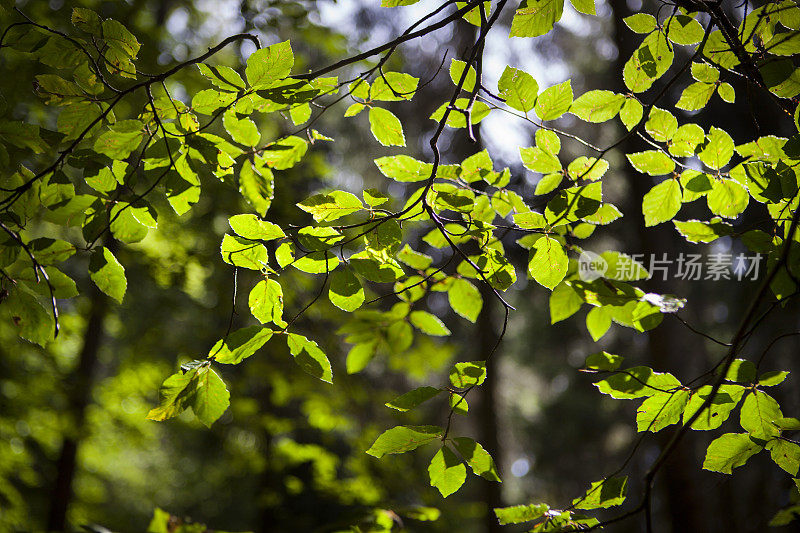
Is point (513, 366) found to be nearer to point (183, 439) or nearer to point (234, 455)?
point (183, 439)

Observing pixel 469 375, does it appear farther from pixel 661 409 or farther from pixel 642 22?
pixel 642 22

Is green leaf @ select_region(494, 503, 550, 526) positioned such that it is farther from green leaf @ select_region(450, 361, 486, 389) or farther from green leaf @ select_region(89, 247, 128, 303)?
green leaf @ select_region(89, 247, 128, 303)

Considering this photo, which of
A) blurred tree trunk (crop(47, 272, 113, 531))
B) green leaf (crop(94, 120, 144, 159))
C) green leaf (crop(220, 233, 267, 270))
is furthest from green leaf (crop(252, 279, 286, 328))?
blurred tree trunk (crop(47, 272, 113, 531))

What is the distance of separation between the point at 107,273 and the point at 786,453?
1327 mm

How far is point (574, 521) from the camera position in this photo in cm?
99

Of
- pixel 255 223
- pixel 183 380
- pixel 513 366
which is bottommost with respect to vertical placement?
pixel 183 380

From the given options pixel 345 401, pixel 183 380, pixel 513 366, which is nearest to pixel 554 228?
pixel 183 380

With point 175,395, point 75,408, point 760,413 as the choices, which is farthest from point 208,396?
point 75,408

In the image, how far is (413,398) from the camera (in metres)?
0.97

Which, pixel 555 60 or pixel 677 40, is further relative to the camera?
pixel 555 60

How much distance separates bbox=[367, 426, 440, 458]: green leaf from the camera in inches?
36.9

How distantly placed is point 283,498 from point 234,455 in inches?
49.3

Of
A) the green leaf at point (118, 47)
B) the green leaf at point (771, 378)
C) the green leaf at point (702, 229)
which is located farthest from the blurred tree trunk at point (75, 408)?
the green leaf at point (771, 378)

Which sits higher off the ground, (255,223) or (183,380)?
(255,223)
